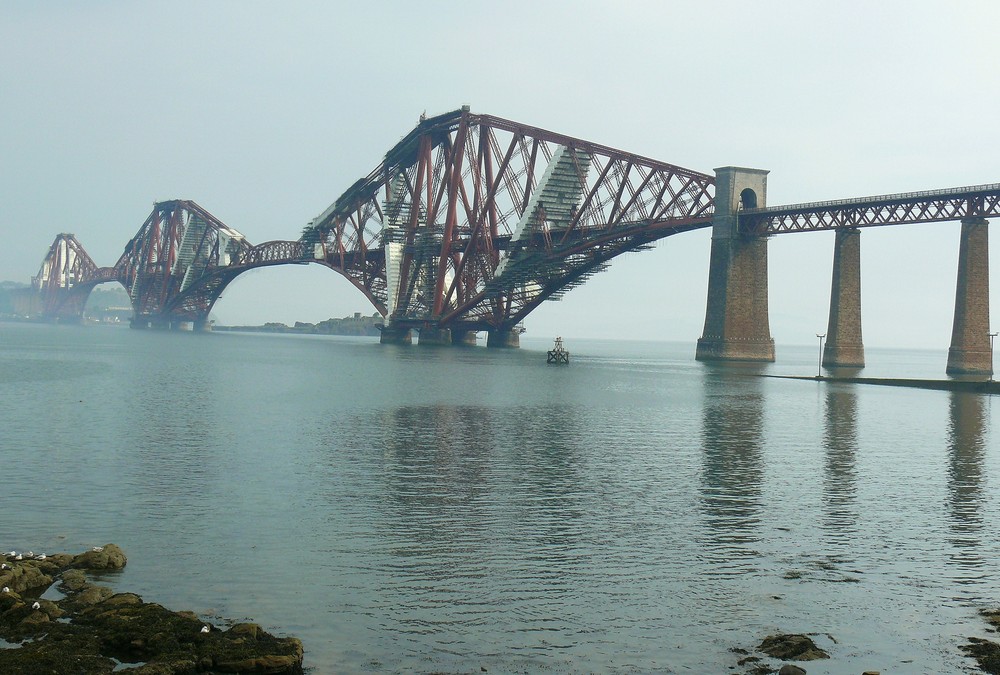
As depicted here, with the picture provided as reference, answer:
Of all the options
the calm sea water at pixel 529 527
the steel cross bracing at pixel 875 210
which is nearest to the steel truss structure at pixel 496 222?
the steel cross bracing at pixel 875 210

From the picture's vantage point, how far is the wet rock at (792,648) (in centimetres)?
1545

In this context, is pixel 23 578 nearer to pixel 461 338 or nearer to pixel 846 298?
pixel 846 298

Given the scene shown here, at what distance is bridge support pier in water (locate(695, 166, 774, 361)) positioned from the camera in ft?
357

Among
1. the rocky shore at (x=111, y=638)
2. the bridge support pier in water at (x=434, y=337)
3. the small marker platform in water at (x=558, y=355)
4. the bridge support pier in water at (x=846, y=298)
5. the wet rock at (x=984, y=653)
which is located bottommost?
the rocky shore at (x=111, y=638)

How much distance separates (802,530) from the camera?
24.7 metres

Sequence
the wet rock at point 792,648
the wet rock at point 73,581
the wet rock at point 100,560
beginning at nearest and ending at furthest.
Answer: the wet rock at point 792,648 → the wet rock at point 73,581 → the wet rock at point 100,560

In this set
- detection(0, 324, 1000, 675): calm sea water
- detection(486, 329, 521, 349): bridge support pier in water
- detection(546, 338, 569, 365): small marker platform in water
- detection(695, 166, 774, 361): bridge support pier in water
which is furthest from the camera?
detection(486, 329, 521, 349): bridge support pier in water

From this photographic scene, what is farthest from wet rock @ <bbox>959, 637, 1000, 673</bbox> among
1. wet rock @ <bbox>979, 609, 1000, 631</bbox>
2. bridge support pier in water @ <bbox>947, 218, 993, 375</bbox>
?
bridge support pier in water @ <bbox>947, 218, 993, 375</bbox>

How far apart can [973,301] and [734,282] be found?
26236mm

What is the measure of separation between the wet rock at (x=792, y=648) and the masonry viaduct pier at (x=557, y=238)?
7848cm

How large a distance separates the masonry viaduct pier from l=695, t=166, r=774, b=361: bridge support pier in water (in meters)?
0.14

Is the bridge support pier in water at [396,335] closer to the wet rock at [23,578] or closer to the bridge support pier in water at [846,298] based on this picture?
the bridge support pier in water at [846,298]

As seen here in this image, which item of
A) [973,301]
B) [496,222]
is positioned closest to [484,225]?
[496,222]

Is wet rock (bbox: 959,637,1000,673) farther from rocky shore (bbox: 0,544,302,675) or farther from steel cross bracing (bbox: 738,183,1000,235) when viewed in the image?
steel cross bracing (bbox: 738,183,1000,235)
